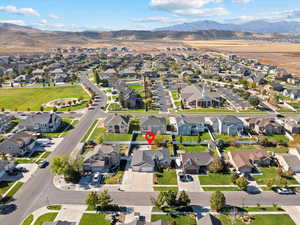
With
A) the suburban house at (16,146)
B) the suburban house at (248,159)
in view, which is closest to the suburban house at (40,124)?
the suburban house at (16,146)

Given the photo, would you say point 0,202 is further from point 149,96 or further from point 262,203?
point 149,96

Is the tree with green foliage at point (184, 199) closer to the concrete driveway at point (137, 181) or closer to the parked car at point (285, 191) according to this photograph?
the concrete driveway at point (137, 181)

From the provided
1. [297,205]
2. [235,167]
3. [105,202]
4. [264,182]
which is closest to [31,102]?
[105,202]

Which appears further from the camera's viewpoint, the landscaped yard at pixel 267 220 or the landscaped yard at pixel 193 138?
the landscaped yard at pixel 193 138

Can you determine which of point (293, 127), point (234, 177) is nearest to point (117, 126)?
point (234, 177)

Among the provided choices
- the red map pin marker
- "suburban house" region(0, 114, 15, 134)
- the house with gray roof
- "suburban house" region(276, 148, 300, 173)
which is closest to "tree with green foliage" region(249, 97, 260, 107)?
"suburban house" region(276, 148, 300, 173)
